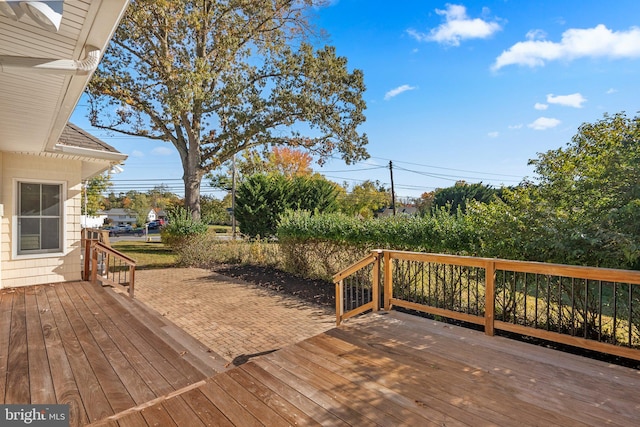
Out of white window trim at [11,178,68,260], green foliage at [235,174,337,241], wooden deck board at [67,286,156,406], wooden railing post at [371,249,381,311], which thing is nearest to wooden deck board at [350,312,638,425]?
wooden railing post at [371,249,381,311]

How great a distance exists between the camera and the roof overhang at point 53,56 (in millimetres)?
1968

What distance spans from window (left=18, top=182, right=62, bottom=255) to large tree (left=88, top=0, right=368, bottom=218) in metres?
5.93

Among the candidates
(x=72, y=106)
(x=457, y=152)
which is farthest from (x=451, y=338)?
(x=457, y=152)

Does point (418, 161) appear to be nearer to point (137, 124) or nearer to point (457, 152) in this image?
point (457, 152)

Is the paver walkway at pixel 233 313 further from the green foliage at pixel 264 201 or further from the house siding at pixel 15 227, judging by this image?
the green foliage at pixel 264 201

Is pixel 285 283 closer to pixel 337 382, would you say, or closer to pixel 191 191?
pixel 337 382

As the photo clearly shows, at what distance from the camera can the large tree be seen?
11953 mm

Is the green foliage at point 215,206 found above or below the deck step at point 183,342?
above

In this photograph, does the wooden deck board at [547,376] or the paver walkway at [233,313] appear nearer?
the wooden deck board at [547,376]

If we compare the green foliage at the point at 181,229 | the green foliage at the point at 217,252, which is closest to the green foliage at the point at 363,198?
the green foliage at the point at 217,252

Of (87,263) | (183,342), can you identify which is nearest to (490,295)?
(183,342)

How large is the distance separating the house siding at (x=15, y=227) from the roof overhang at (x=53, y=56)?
110 inches

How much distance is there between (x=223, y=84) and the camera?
1391cm

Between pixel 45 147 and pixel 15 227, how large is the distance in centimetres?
183
